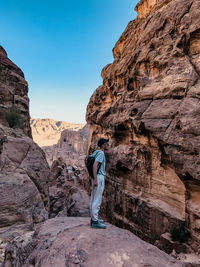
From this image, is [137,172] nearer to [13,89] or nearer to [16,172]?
[16,172]

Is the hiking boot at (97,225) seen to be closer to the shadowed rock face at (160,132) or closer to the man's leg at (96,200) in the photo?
the man's leg at (96,200)

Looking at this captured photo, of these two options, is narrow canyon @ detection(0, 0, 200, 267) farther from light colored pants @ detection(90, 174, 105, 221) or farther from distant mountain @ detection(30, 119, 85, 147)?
distant mountain @ detection(30, 119, 85, 147)

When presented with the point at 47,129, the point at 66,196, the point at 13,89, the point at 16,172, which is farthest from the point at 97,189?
the point at 47,129

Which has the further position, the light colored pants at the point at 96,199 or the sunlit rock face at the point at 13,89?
the sunlit rock face at the point at 13,89

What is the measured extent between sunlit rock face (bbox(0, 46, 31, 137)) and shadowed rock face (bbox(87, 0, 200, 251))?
732 centimetres

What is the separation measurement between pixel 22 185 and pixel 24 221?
1.61 meters

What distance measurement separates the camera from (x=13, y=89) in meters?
12.3

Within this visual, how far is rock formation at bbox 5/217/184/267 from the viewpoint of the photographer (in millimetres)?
2750

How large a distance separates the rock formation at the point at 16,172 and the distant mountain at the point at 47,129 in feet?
331

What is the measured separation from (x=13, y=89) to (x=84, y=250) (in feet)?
42.2

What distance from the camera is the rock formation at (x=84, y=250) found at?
9.02 feet

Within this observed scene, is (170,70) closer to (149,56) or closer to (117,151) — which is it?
(149,56)

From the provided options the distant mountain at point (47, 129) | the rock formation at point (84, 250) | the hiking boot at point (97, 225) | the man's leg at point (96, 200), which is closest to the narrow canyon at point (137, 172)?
the rock formation at point (84, 250)

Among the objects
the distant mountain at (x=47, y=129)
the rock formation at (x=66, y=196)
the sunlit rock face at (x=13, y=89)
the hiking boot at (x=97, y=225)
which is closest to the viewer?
the hiking boot at (x=97, y=225)
